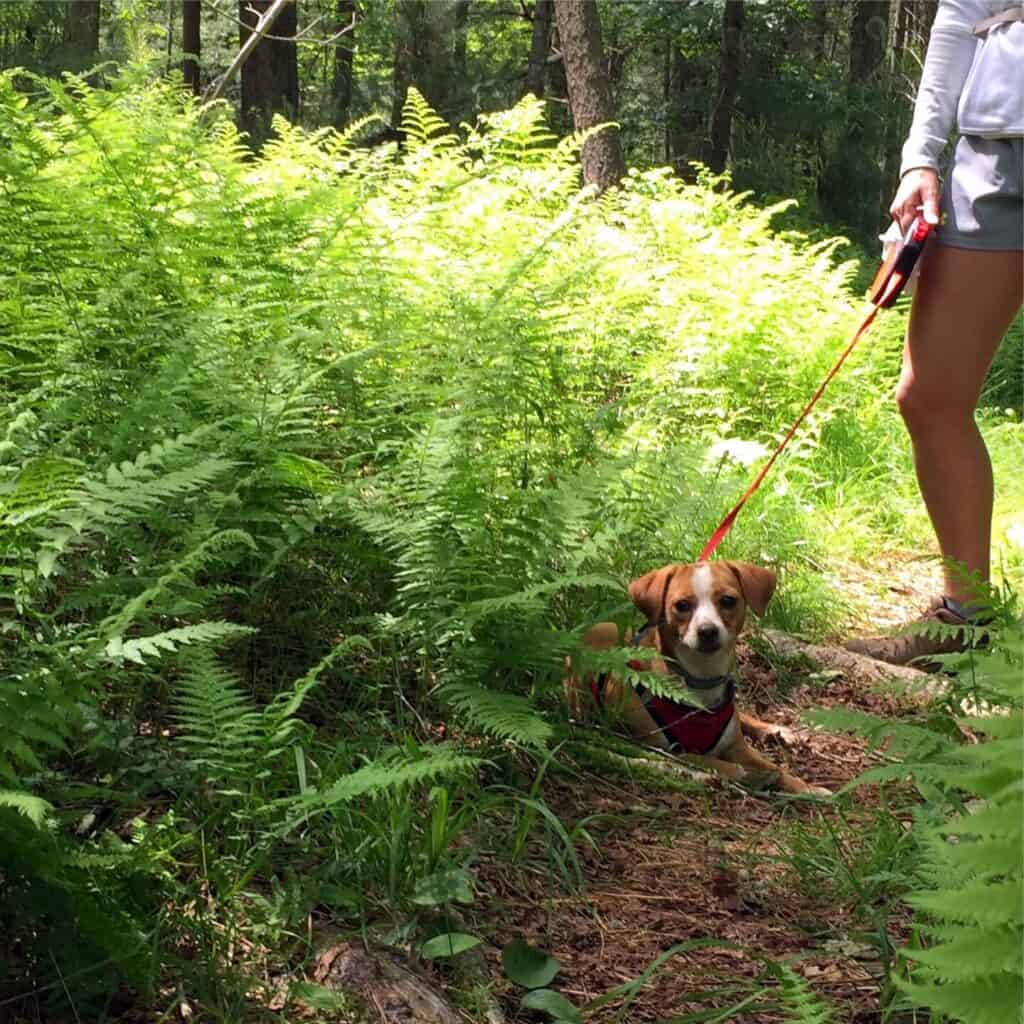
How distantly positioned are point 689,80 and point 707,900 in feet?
68.1

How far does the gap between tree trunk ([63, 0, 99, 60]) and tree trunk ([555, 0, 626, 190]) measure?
6134mm

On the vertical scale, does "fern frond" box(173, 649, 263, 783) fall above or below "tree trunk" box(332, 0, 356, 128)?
above

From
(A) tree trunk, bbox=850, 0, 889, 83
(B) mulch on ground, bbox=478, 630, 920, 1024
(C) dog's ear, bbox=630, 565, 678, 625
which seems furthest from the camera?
(A) tree trunk, bbox=850, 0, 889, 83

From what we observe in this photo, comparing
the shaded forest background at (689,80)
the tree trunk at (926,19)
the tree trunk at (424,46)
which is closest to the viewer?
the shaded forest background at (689,80)

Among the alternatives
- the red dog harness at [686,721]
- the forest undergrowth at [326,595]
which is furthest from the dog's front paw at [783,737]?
the red dog harness at [686,721]

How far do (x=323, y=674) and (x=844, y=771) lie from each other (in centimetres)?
162

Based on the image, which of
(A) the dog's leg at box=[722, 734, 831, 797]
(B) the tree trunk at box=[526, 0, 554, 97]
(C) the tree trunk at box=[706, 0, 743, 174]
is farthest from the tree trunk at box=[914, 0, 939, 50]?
(A) the dog's leg at box=[722, 734, 831, 797]

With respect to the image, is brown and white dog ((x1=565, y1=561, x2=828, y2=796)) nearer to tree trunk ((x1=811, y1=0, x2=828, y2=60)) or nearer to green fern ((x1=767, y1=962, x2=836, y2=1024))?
green fern ((x1=767, y1=962, x2=836, y2=1024))

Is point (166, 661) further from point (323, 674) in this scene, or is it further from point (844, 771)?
point (844, 771)

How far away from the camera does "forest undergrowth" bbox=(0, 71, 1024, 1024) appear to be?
2.04 meters

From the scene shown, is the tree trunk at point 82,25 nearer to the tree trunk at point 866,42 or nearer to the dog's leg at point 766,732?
the tree trunk at point 866,42

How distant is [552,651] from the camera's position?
3064 mm

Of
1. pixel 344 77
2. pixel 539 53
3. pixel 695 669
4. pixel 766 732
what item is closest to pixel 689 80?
pixel 539 53

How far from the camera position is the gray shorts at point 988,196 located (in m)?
3.83
